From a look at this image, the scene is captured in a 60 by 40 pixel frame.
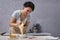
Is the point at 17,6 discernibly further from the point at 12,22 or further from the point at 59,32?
the point at 12,22

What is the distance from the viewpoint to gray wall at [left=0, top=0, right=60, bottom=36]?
4.59 m

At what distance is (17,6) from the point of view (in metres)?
4.62

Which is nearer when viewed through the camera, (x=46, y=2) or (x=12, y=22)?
(x=12, y=22)

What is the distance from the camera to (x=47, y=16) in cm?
461

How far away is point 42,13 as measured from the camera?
15.1 feet

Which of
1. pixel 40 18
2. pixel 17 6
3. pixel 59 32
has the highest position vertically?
pixel 17 6

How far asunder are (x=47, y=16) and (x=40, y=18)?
19cm

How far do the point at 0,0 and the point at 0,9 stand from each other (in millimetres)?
235

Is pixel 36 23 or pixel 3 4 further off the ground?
pixel 3 4

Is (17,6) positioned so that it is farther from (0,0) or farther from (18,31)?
(18,31)

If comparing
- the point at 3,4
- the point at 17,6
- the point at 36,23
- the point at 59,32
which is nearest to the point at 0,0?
the point at 3,4

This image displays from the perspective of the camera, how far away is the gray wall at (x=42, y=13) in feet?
15.1

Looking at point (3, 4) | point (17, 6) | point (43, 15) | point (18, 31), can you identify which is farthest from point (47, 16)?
point (18, 31)

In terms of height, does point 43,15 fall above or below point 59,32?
above
